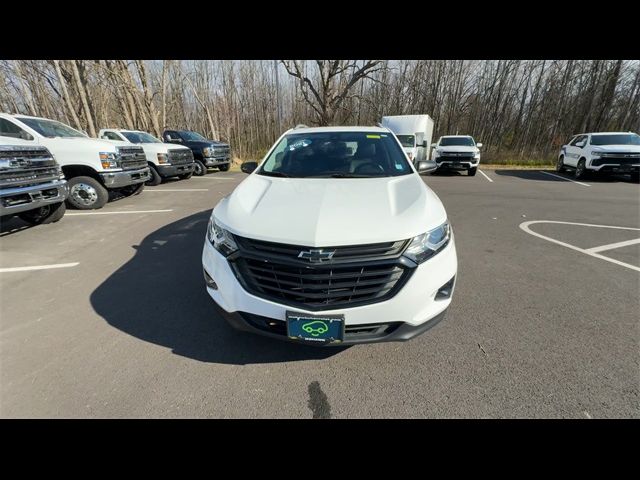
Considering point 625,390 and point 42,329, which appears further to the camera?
point 42,329

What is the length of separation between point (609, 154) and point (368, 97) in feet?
54.8

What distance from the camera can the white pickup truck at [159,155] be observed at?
9984 millimetres

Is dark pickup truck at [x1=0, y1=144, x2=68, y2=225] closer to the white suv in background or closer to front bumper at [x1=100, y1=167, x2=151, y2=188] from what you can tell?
front bumper at [x1=100, y1=167, x2=151, y2=188]

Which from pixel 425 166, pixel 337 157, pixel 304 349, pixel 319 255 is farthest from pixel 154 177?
pixel 319 255

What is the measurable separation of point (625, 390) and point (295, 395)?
2204 millimetres

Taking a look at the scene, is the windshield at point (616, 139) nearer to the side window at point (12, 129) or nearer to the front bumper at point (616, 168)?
the front bumper at point (616, 168)

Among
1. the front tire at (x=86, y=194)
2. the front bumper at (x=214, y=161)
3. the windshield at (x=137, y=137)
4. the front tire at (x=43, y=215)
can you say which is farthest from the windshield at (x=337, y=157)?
the front bumper at (x=214, y=161)

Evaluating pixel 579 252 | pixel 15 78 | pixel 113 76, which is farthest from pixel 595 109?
pixel 15 78

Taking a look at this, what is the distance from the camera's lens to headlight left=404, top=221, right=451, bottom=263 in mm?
1845

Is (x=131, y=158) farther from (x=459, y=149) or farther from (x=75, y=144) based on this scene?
(x=459, y=149)

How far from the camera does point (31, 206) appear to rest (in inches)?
188

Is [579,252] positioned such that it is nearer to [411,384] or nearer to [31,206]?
[411,384]

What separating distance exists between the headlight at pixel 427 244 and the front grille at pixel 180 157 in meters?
10.7

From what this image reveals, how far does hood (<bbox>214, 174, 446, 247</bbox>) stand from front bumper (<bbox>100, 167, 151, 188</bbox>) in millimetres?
5900
